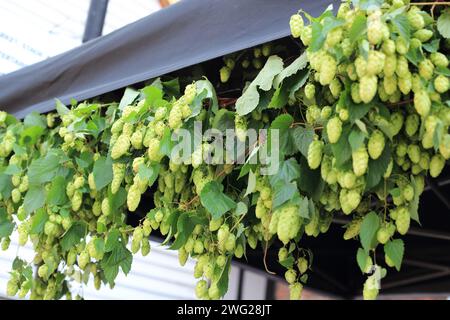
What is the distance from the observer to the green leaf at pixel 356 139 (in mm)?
1073

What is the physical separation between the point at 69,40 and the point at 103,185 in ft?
11.2

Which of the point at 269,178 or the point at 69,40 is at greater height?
the point at 69,40

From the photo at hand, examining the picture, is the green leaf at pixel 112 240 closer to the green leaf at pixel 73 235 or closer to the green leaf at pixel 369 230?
the green leaf at pixel 73 235

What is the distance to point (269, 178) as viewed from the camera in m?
1.24

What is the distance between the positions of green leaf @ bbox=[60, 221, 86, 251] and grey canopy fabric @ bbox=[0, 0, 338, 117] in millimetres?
376

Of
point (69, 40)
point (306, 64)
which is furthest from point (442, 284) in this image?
point (69, 40)

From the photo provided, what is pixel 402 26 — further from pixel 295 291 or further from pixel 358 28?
pixel 295 291

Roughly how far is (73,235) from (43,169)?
23 cm

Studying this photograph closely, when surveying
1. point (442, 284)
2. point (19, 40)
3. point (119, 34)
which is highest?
point (19, 40)

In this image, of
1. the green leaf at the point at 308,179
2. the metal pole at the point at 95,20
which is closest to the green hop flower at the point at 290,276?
the green leaf at the point at 308,179

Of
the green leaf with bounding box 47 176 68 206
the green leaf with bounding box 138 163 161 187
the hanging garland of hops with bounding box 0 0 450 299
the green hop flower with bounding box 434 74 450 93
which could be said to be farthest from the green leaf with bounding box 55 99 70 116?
the green hop flower with bounding box 434 74 450 93

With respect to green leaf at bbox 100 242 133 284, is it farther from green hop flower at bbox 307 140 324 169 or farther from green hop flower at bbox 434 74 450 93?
green hop flower at bbox 434 74 450 93

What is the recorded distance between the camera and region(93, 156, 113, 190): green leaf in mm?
1585

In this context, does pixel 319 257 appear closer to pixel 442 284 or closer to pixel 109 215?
pixel 442 284
